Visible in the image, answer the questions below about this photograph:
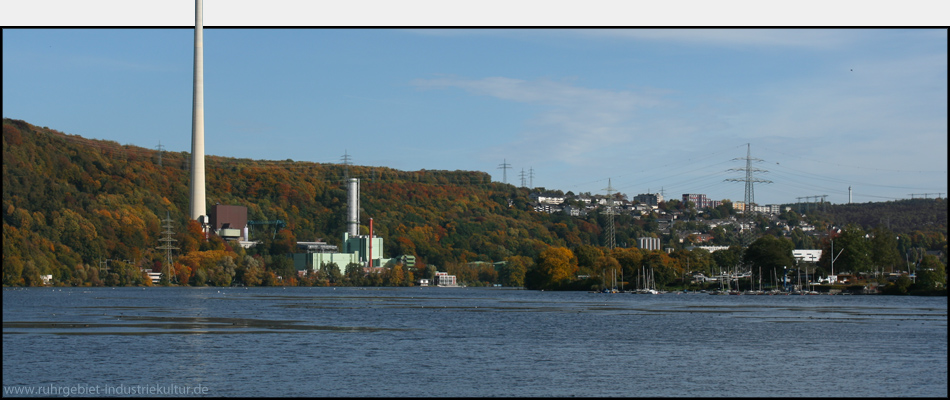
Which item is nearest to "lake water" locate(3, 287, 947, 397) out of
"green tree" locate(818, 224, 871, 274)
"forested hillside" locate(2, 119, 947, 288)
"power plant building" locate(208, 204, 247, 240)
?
"green tree" locate(818, 224, 871, 274)

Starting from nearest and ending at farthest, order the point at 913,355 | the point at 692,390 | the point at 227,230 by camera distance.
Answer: the point at 692,390 → the point at 913,355 → the point at 227,230

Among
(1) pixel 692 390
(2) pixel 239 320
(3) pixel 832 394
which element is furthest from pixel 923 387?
(2) pixel 239 320

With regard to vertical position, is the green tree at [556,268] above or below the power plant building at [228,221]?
below

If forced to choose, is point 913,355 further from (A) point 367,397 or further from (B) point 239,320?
(B) point 239,320

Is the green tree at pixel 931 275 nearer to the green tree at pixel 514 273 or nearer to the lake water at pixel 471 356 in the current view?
the lake water at pixel 471 356

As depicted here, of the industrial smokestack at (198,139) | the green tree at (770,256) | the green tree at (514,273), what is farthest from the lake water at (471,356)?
the green tree at (514,273)

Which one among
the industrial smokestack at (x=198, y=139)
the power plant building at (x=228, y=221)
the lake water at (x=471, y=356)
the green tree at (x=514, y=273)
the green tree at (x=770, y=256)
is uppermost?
the industrial smokestack at (x=198, y=139)
